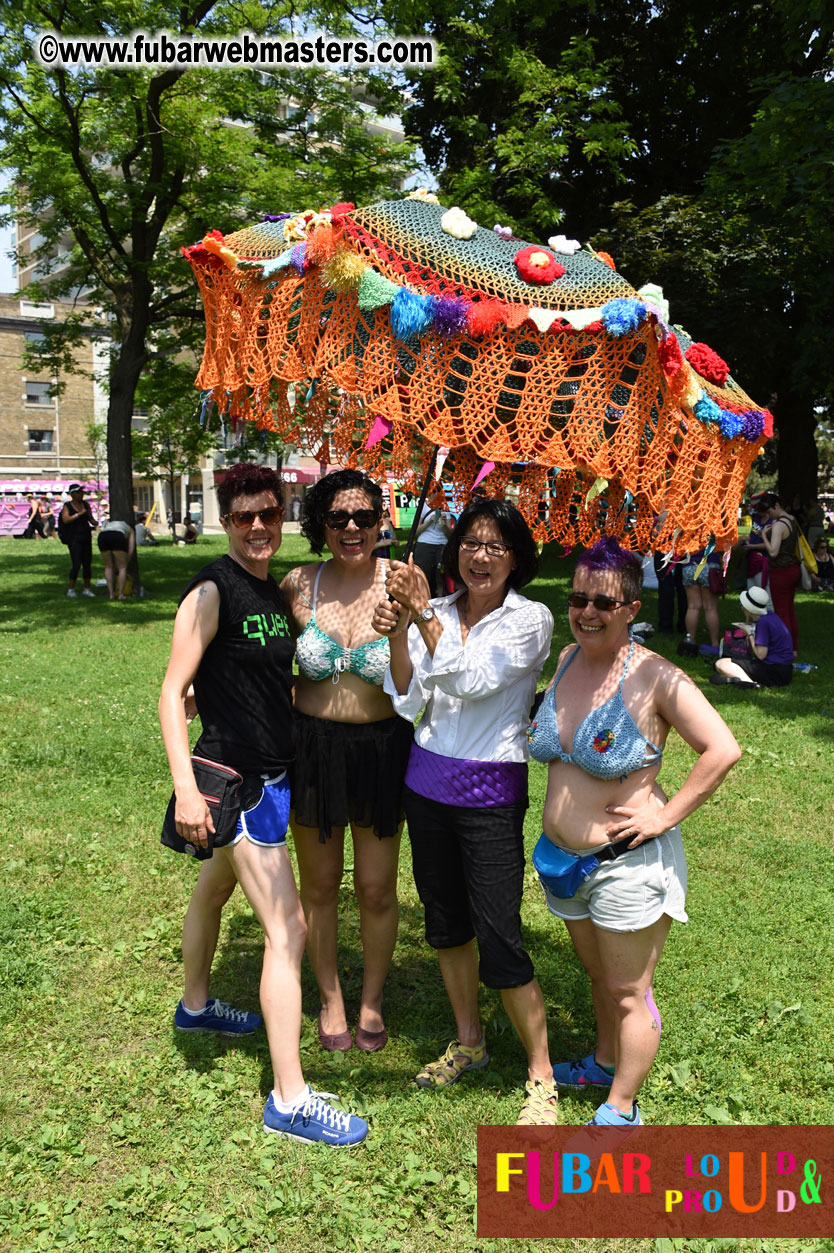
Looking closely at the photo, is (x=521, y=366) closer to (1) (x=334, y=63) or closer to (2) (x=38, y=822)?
(2) (x=38, y=822)

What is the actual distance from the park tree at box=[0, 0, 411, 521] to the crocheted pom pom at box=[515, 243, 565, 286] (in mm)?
12502

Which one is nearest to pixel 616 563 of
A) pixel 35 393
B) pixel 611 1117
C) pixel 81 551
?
pixel 611 1117

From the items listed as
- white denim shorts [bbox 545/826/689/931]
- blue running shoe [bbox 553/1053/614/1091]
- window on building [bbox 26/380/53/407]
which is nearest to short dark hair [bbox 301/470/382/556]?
white denim shorts [bbox 545/826/689/931]

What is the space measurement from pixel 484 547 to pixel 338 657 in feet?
2.13

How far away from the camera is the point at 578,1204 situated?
9.42 ft

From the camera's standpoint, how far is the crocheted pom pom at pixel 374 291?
8.64ft

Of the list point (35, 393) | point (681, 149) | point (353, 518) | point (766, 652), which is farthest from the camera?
point (35, 393)

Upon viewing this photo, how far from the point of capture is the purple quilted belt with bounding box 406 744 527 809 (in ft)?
9.93

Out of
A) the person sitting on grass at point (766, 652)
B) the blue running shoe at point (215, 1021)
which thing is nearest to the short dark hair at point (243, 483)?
the blue running shoe at point (215, 1021)

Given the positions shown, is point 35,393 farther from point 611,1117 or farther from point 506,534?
point 611,1117

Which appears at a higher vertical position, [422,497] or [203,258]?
[203,258]

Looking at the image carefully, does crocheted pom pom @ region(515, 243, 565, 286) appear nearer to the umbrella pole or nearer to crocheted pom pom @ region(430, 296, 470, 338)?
crocheted pom pom @ region(430, 296, 470, 338)

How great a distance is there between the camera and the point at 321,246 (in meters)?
2.72

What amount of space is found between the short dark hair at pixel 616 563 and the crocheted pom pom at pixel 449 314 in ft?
2.54
